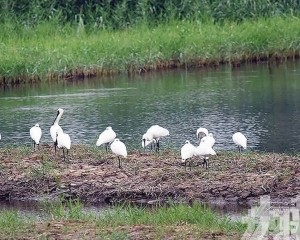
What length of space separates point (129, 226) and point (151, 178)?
3.13m

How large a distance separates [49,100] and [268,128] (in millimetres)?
7368

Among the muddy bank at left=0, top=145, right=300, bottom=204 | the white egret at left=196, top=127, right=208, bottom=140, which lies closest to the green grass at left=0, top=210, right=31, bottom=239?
the muddy bank at left=0, top=145, right=300, bottom=204

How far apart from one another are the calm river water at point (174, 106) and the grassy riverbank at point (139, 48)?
42cm

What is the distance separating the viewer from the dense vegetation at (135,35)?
2803 centimetres

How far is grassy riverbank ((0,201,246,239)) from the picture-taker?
32.8 ft

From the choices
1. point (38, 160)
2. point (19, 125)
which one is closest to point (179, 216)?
point (38, 160)

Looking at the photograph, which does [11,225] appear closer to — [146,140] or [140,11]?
[146,140]

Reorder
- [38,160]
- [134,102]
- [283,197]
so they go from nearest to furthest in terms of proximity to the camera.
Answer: [283,197], [38,160], [134,102]

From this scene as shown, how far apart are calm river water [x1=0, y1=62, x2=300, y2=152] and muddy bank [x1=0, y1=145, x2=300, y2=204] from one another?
2938mm

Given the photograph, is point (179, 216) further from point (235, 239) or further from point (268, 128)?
point (268, 128)

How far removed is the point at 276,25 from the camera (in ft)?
101

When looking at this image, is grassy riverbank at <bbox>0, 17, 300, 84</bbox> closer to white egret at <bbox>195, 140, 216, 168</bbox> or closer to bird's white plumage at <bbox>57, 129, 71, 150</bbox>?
bird's white plumage at <bbox>57, 129, 71, 150</bbox>

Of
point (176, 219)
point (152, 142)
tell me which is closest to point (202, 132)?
point (152, 142)

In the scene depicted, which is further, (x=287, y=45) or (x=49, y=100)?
(x=287, y=45)
